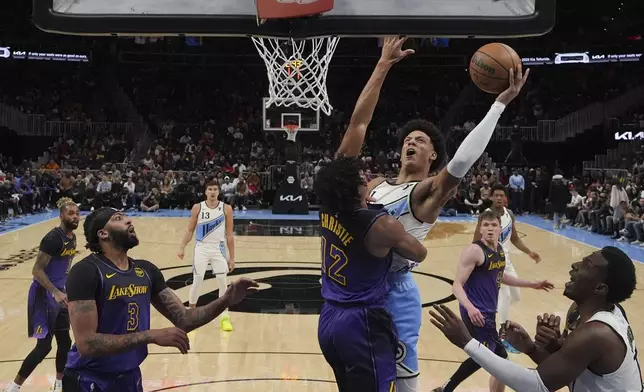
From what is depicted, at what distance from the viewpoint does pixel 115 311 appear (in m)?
3.19

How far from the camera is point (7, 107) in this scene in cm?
2562

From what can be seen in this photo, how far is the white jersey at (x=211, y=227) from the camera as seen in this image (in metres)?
7.40

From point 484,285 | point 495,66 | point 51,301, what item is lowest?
point 51,301

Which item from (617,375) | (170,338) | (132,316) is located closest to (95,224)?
(132,316)

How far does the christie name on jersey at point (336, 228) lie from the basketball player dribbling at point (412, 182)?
367 mm

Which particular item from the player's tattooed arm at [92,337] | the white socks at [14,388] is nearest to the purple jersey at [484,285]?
the player's tattooed arm at [92,337]

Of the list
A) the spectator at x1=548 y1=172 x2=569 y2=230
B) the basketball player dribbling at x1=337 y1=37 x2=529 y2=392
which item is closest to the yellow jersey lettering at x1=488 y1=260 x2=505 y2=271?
the basketball player dribbling at x1=337 y1=37 x2=529 y2=392

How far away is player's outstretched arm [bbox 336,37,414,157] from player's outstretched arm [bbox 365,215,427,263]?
87cm

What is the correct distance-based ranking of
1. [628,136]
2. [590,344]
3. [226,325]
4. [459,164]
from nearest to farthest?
[590,344]
[459,164]
[226,325]
[628,136]

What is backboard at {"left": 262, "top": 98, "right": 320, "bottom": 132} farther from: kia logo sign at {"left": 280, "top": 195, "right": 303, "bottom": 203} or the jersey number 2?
the jersey number 2

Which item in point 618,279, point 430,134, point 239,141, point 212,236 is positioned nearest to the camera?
point 618,279

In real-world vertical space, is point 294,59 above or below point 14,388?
above

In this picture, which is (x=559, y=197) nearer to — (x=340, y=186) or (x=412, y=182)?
(x=412, y=182)

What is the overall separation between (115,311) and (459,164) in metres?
1.85
